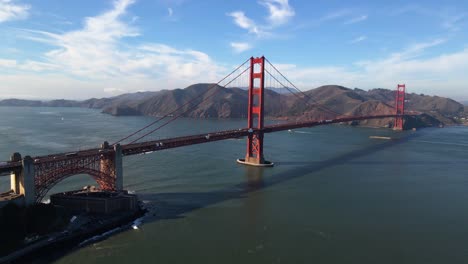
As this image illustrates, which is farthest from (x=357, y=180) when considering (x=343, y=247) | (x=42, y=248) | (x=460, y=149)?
(x=460, y=149)

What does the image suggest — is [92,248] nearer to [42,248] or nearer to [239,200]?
[42,248]

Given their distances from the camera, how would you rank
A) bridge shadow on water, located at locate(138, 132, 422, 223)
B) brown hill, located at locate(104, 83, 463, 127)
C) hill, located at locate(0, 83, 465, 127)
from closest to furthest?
bridge shadow on water, located at locate(138, 132, 422, 223)
hill, located at locate(0, 83, 465, 127)
brown hill, located at locate(104, 83, 463, 127)

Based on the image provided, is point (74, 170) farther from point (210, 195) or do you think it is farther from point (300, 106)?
point (300, 106)

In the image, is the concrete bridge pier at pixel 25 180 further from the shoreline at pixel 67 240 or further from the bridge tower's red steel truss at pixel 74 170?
the shoreline at pixel 67 240

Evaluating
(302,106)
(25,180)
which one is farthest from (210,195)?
(302,106)

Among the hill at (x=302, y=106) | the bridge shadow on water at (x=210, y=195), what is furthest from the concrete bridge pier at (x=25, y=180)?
the hill at (x=302, y=106)

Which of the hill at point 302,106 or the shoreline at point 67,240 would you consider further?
the hill at point 302,106

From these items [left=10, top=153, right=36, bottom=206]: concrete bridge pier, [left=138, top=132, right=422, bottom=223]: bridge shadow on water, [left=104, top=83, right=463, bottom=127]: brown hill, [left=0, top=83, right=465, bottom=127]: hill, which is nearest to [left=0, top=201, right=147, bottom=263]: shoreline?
[left=138, top=132, right=422, bottom=223]: bridge shadow on water

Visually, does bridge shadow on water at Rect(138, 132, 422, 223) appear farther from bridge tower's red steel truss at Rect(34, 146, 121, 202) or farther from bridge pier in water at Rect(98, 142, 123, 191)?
bridge tower's red steel truss at Rect(34, 146, 121, 202)
